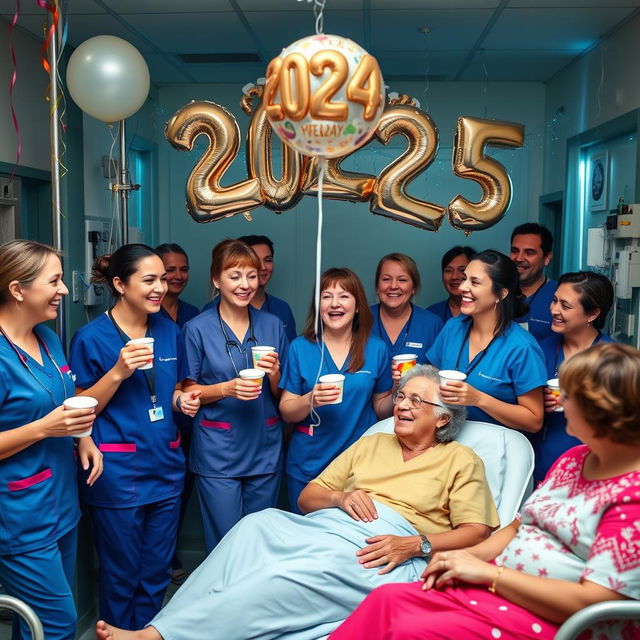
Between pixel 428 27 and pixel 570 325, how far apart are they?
1.87m

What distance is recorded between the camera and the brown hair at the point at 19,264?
213 centimetres

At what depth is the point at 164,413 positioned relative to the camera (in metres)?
2.71

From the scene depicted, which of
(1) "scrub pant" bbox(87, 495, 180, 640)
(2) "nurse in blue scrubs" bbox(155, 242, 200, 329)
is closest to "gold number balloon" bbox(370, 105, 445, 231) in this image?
(2) "nurse in blue scrubs" bbox(155, 242, 200, 329)

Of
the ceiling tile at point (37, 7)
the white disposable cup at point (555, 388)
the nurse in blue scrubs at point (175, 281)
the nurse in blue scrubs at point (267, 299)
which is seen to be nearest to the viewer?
the white disposable cup at point (555, 388)

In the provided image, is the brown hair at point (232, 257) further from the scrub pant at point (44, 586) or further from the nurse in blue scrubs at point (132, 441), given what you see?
the scrub pant at point (44, 586)

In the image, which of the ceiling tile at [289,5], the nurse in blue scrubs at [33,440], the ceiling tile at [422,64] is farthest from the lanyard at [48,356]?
the ceiling tile at [422,64]

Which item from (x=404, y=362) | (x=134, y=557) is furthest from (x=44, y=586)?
(x=404, y=362)

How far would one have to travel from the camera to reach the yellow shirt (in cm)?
226

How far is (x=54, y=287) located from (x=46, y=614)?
982mm

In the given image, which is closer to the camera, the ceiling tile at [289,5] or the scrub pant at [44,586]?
the scrub pant at [44,586]

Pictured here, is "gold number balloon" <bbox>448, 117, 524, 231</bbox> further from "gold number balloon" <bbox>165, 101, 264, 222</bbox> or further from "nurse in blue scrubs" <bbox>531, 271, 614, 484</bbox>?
"gold number balloon" <bbox>165, 101, 264, 222</bbox>

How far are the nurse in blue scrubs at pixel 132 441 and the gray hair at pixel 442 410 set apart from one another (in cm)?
82

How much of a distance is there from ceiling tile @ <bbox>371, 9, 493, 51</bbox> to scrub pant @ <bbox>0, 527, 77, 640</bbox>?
2818 mm

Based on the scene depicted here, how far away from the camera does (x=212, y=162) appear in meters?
2.98
